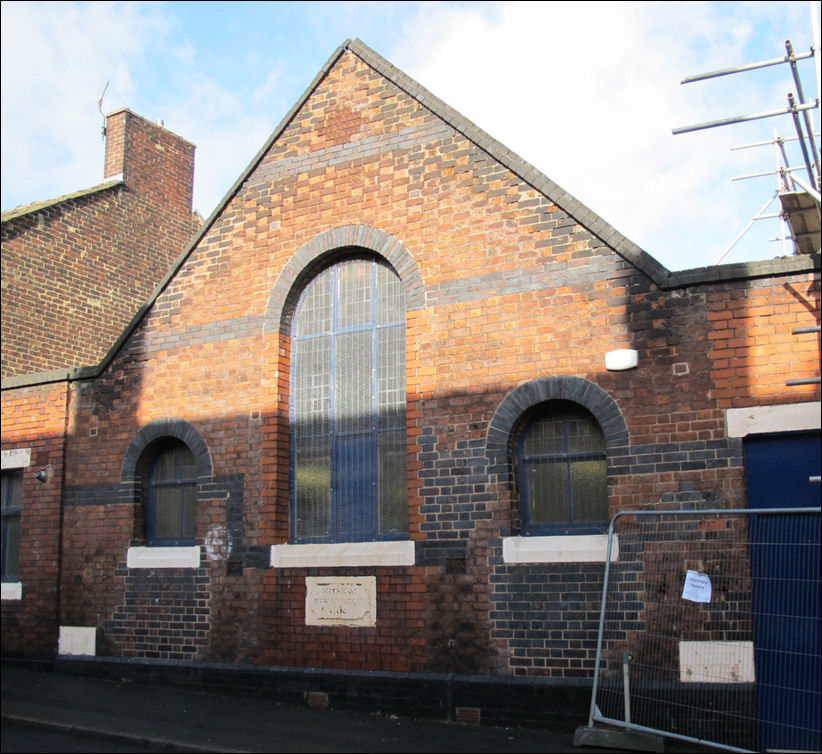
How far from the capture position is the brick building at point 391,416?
855 cm

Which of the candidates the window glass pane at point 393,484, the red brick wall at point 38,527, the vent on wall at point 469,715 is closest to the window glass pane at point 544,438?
the window glass pane at point 393,484

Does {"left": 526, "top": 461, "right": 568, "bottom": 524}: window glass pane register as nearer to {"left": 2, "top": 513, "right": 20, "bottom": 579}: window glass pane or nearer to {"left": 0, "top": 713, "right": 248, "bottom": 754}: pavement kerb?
{"left": 0, "top": 713, "right": 248, "bottom": 754}: pavement kerb

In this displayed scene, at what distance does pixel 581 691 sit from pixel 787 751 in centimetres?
179

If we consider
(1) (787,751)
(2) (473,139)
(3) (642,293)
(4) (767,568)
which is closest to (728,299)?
(3) (642,293)

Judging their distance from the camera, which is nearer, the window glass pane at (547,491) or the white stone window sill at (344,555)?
the window glass pane at (547,491)

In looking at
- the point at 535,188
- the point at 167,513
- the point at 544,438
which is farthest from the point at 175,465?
the point at 535,188

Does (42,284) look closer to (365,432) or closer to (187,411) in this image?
(187,411)

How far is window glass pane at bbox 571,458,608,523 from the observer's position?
29.3ft

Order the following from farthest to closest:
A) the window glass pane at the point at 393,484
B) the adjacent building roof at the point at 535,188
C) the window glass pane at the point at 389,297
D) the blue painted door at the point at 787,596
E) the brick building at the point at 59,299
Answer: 1. the brick building at the point at 59,299
2. the window glass pane at the point at 389,297
3. the window glass pane at the point at 393,484
4. the adjacent building roof at the point at 535,188
5. the blue painted door at the point at 787,596

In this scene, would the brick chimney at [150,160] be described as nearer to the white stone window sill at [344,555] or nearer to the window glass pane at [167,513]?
the window glass pane at [167,513]

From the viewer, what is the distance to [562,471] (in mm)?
9133

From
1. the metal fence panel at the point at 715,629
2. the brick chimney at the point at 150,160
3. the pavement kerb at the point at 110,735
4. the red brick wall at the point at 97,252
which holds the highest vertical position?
the brick chimney at the point at 150,160

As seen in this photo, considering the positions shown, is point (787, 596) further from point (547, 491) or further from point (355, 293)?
point (355, 293)

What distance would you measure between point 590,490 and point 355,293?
364 cm
